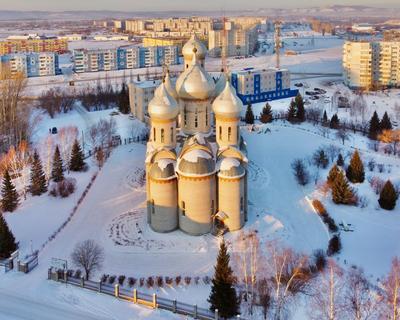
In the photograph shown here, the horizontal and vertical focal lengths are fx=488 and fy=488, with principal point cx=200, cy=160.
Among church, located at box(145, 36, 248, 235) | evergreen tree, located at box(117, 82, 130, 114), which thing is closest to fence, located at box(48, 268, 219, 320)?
church, located at box(145, 36, 248, 235)

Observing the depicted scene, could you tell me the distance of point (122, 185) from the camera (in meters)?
21.3

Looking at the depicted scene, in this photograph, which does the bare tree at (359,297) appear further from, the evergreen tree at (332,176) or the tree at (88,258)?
the tree at (88,258)

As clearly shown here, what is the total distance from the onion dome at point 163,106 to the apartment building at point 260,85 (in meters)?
22.9

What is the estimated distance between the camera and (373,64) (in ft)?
163

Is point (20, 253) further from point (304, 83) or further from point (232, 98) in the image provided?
point (304, 83)

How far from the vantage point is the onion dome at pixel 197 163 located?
16.4m

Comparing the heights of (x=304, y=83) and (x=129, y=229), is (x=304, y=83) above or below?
above

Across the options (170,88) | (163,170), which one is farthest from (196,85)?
(163,170)

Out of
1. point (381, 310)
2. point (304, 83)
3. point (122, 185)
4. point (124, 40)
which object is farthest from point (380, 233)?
point (124, 40)

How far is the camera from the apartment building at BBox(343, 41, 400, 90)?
48562 millimetres

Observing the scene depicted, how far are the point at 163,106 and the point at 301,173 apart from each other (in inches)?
315

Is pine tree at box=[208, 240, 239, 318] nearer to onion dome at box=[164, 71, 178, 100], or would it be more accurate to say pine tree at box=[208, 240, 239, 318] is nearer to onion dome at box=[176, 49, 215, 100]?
onion dome at box=[176, 49, 215, 100]

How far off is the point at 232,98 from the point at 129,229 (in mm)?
5905

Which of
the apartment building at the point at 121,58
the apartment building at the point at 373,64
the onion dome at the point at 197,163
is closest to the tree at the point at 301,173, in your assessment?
the onion dome at the point at 197,163
